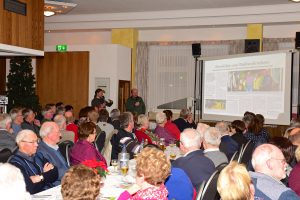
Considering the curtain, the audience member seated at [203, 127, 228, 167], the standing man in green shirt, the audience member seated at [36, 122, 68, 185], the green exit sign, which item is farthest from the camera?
the green exit sign

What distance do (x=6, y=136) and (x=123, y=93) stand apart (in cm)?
810

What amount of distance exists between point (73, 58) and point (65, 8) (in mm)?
4107

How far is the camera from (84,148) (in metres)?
4.77

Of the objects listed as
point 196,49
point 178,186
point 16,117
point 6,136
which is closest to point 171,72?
point 196,49

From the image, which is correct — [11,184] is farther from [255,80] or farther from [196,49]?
[196,49]

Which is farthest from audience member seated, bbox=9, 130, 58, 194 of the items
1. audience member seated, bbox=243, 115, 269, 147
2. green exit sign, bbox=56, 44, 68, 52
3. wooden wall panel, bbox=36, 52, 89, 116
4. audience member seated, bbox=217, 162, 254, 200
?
green exit sign, bbox=56, 44, 68, 52

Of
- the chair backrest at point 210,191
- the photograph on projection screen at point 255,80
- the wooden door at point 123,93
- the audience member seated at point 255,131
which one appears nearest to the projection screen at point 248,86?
the photograph on projection screen at point 255,80

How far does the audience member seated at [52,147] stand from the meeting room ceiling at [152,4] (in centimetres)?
711

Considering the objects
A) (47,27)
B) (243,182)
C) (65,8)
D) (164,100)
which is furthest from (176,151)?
(47,27)

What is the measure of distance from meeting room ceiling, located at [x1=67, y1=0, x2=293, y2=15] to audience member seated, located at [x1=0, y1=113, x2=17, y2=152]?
5.85 metres

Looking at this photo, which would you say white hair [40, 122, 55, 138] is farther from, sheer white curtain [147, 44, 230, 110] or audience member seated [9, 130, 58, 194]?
sheer white curtain [147, 44, 230, 110]

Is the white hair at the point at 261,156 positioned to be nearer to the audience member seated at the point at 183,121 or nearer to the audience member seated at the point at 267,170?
the audience member seated at the point at 267,170

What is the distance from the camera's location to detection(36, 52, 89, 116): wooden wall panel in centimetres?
1334

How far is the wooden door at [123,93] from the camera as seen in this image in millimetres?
13273
